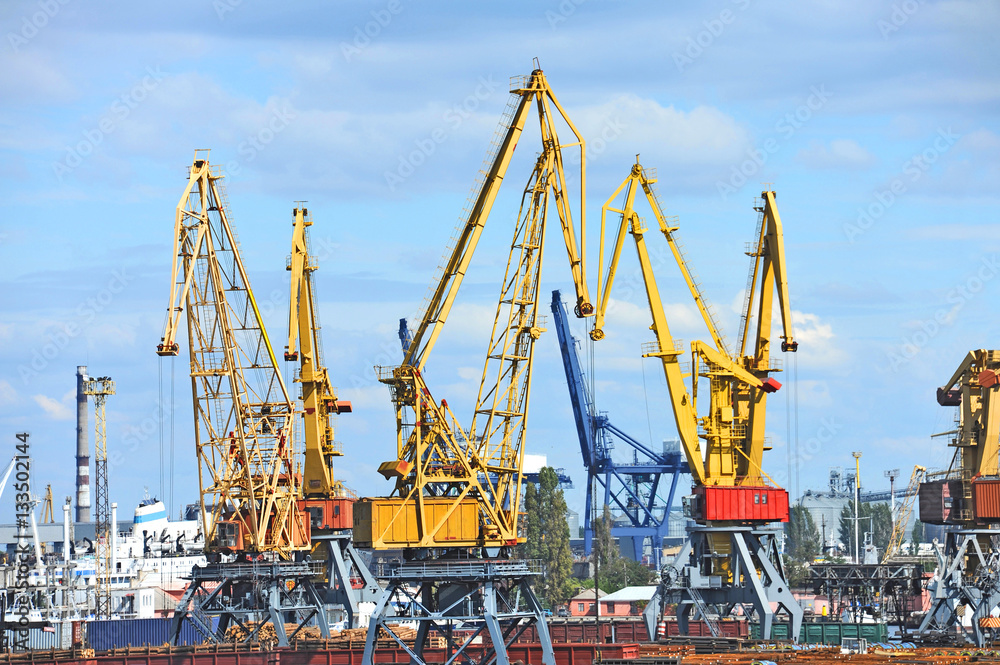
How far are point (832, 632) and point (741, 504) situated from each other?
41.8ft

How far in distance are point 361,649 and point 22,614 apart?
16.6 m

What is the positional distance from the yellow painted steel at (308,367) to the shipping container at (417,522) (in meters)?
23.8

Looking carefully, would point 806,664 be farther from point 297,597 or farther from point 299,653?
point 297,597

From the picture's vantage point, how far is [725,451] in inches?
3305

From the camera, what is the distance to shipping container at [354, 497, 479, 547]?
64.9 meters

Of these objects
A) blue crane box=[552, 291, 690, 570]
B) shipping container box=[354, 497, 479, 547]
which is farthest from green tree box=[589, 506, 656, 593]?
shipping container box=[354, 497, 479, 547]

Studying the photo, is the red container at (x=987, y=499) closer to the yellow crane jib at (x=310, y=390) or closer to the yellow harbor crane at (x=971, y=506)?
the yellow harbor crane at (x=971, y=506)

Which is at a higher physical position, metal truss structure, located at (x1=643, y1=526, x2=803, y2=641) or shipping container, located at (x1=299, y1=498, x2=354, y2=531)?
shipping container, located at (x1=299, y1=498, x2=354, y2=531)

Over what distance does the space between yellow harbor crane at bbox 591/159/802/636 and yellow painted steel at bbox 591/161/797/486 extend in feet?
0.18

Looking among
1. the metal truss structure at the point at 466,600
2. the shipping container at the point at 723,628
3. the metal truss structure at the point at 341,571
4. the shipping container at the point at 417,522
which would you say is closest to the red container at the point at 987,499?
the shipping container at the point at 723,628

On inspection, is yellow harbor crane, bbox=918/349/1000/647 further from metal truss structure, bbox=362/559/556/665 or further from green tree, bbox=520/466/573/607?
green tree, bbox=520/466/573/607

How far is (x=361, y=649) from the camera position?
7431 centimetres

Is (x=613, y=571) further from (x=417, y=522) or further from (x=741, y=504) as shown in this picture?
(x=417, y=522)

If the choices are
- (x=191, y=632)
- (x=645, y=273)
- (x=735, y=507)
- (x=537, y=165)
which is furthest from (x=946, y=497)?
(x=191, y=632)
